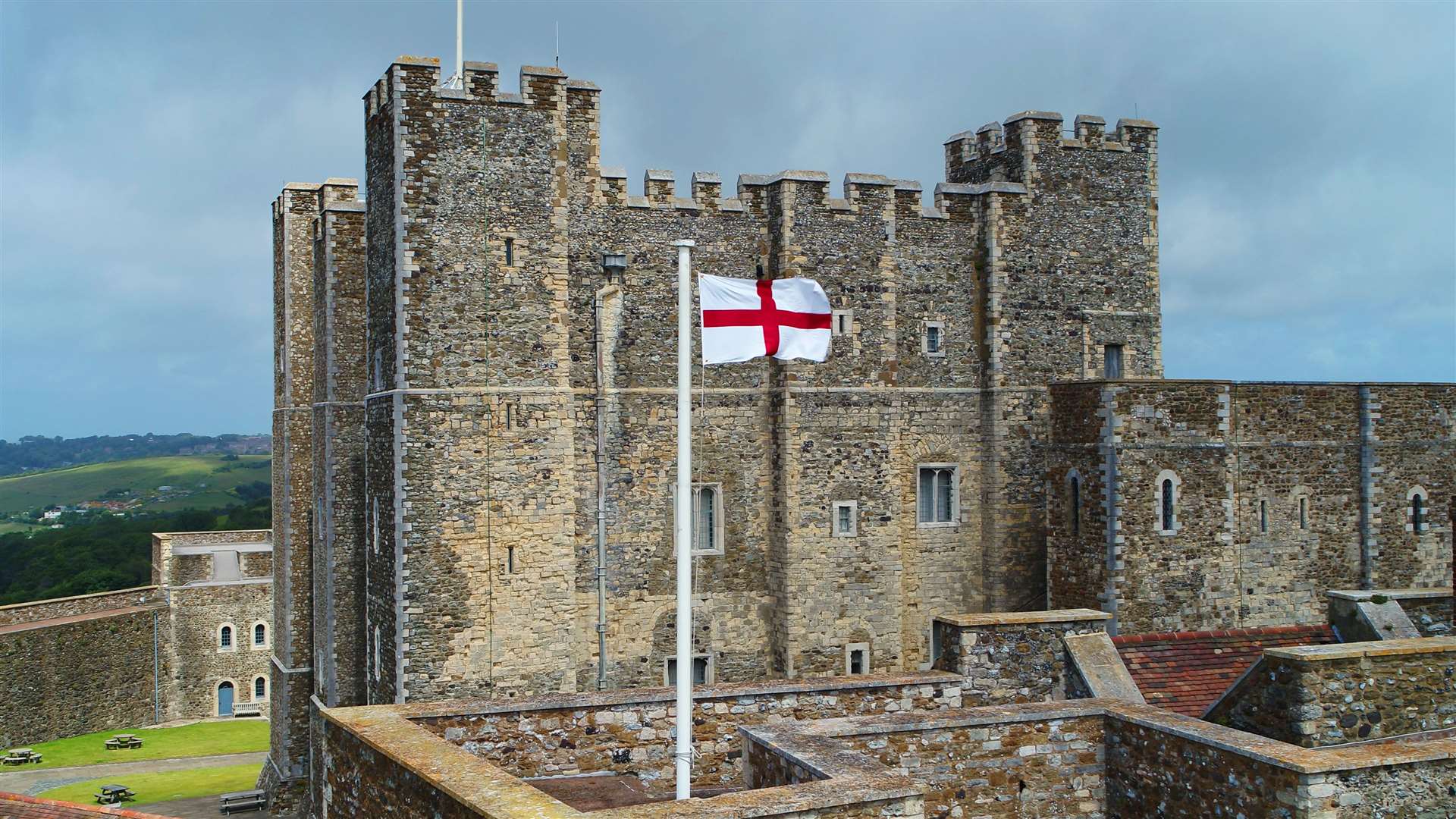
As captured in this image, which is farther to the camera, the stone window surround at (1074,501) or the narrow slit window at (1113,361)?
the narrow slit window at (1113,361)

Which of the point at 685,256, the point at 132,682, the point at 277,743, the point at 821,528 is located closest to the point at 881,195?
the point at 821,528

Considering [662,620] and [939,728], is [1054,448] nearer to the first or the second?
[662,620]

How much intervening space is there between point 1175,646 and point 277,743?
21443 millimetres

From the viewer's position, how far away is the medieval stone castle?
2133 centimetres

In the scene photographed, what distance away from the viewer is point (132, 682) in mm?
44844

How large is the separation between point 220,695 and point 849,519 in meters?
32.6

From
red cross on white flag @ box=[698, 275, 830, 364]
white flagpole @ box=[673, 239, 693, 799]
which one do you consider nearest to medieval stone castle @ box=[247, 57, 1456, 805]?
red cross on white flag @ box=[698, 275, 830, 364]

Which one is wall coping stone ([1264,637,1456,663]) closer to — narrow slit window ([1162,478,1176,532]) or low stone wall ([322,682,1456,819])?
low stone wall ([322,682,1456,819])

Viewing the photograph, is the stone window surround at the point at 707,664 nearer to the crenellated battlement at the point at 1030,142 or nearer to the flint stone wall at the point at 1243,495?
the flint stone wall at the point at 1243,495

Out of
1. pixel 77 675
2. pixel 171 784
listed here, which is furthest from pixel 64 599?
pixel 171 784

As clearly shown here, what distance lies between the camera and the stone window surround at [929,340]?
25.5m

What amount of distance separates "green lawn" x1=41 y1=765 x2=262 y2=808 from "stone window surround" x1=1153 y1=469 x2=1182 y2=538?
81.6 feet

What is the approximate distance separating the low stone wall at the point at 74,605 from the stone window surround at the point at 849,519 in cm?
3209

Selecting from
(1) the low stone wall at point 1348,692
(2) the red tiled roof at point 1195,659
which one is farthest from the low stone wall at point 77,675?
(1) the low stone wall at point 1348,692
